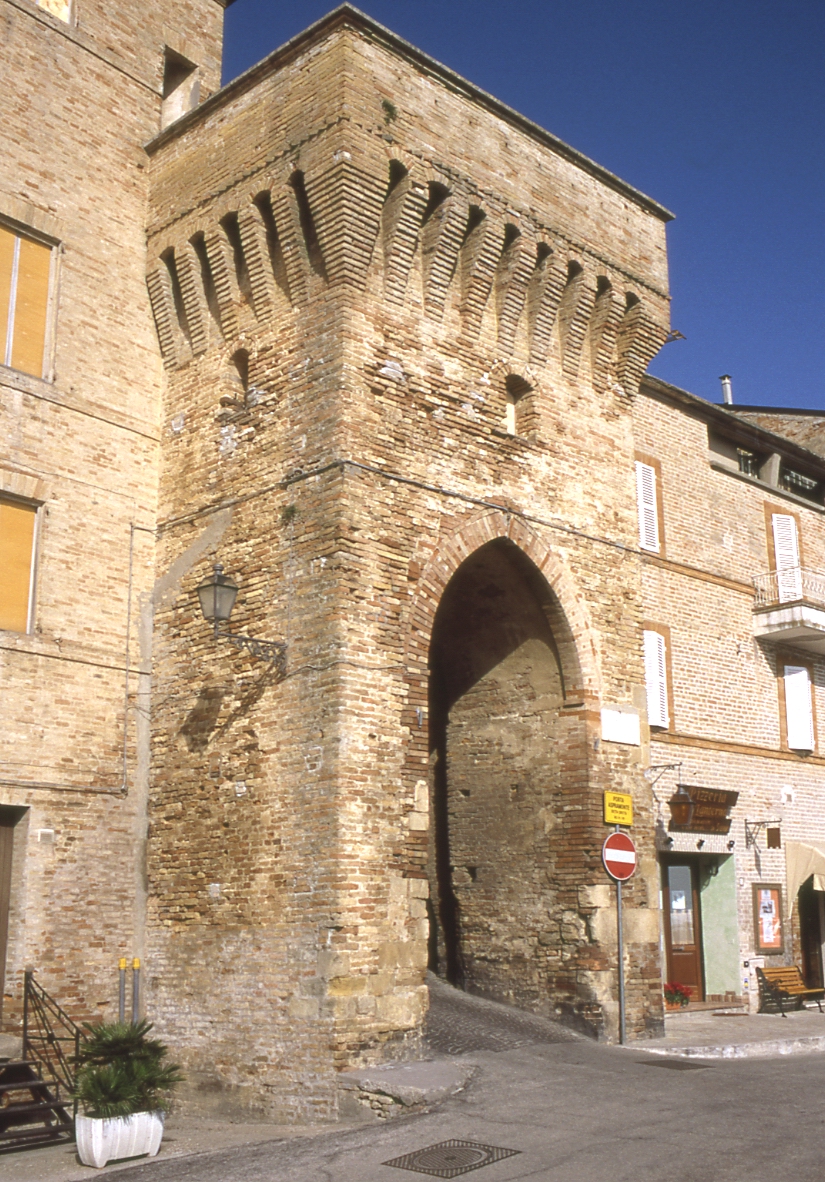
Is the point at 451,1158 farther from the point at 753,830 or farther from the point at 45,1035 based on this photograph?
the point at 753,830

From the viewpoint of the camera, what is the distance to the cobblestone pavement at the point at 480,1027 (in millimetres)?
11805

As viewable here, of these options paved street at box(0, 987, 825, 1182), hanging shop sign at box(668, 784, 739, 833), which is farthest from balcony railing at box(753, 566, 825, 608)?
paved street at box(0, 987, 825, 1182)

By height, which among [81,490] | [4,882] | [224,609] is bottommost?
[4,882]

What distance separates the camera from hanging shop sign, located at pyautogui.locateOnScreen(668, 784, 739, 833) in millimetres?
16469

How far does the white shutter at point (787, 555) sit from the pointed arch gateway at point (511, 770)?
7005 millimetres

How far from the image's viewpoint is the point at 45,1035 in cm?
1151

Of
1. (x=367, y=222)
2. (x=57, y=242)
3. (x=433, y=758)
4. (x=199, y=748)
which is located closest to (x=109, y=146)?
(x=57, y=242)

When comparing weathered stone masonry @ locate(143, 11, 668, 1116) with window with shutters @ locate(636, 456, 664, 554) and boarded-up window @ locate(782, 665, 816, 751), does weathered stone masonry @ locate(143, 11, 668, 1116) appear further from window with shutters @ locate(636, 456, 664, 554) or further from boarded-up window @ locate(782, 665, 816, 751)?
boarded-up window @ locate(782, 665, 816, 751)

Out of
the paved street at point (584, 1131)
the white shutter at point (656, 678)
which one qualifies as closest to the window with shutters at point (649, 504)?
the white shutter at point (656, 678)

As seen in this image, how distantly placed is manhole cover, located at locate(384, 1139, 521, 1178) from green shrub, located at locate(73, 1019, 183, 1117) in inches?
91.6

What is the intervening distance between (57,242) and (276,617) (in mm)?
5137

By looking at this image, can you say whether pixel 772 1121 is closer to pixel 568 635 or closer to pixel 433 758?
pixel 568 635

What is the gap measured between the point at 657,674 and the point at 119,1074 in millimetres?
9787

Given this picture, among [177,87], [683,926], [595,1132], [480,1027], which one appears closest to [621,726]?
[480,1027]
